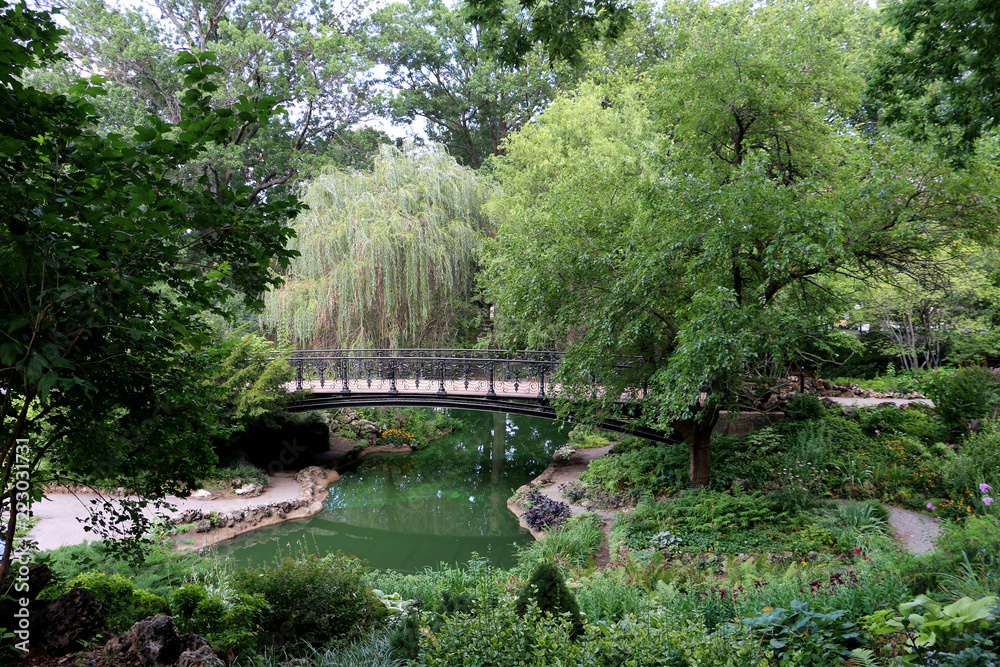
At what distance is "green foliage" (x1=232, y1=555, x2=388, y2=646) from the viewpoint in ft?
14.6

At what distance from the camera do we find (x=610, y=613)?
4.53 metres

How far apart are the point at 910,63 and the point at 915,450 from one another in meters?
5.50

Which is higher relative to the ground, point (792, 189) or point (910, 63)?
point (910, 63)

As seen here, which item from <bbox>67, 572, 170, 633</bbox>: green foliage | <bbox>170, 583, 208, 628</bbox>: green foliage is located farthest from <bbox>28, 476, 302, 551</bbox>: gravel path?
<bbox>170, 583, 208, 628</bbox>: green foliage

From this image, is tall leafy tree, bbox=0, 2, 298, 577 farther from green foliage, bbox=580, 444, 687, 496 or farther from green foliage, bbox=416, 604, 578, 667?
green foliage, bbox=580, 444, 687, 496

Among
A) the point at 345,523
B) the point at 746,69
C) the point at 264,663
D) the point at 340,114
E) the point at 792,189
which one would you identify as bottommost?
the point at 345,523

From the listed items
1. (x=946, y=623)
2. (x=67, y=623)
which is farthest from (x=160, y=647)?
(x=946, y=623)

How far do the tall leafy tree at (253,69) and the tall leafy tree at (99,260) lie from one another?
48.8ft

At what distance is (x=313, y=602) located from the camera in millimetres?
4574

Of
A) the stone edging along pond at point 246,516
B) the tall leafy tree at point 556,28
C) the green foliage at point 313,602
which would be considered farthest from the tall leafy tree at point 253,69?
the green foliage at point 313,602

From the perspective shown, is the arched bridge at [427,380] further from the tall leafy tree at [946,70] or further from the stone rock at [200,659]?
the stone rock at [200,659]

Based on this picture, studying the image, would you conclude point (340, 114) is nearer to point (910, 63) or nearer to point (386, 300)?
point (386, 300)

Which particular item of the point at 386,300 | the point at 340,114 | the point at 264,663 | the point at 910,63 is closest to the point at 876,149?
the point at 910,63

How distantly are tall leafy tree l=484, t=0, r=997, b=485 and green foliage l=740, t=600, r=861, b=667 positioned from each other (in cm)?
307
